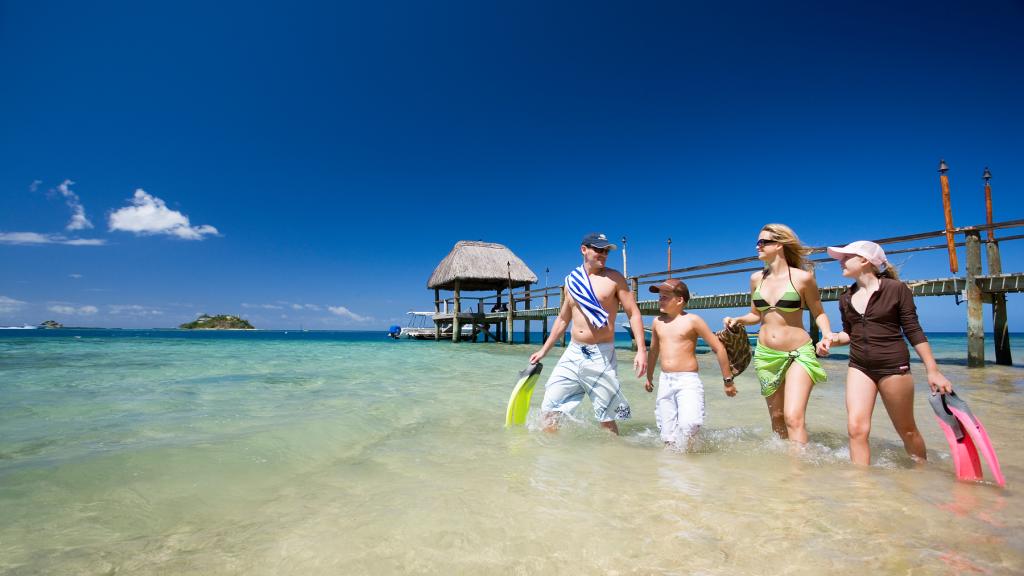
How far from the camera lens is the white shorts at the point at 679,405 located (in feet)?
11.5

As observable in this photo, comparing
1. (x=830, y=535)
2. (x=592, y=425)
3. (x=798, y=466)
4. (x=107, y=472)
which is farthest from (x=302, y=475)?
(x=798, y=466)

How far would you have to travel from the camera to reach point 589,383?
13.1 feet

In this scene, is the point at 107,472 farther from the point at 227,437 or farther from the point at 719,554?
the point at 719,554

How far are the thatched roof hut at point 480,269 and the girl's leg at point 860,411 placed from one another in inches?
Result: 906

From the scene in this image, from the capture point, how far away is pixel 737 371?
393 cm

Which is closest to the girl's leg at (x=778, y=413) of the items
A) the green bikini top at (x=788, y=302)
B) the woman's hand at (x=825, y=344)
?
the woman's hand at (x=825, y=344)

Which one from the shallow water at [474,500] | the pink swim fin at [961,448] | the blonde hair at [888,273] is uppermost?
the blonde hair at [888,273]

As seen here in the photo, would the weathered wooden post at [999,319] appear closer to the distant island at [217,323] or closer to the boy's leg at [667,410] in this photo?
the boy's leg at [667,410]

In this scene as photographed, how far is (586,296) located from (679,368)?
0.94 metres

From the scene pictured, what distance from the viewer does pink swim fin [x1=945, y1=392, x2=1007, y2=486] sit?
8.39ft

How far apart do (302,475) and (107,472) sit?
48.9 inches

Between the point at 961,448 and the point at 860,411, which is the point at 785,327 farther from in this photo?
the point at 961,448

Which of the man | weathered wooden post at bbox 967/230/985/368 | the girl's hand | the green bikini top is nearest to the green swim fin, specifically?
the man

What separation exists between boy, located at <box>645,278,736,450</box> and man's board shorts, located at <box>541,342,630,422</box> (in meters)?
0.32
